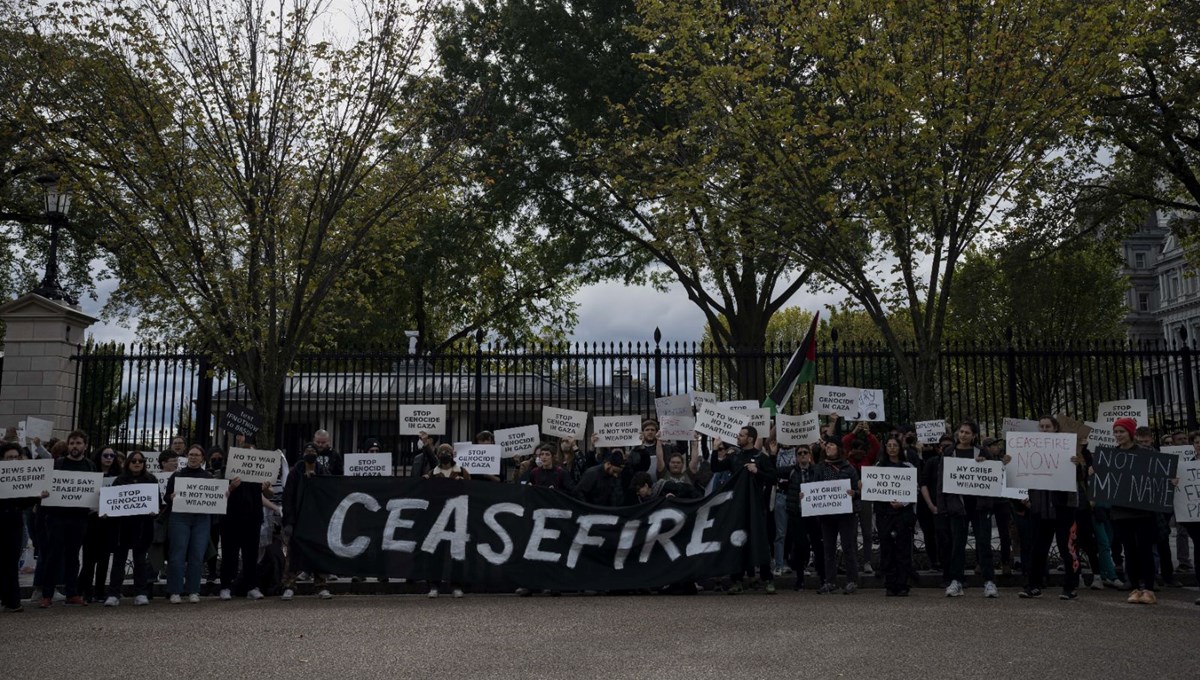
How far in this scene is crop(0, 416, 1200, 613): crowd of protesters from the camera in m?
11.2

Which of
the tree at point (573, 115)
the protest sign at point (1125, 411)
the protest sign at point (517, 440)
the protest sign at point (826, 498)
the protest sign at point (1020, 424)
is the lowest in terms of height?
the protest sign at point (826, 498)

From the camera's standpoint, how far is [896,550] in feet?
38.4

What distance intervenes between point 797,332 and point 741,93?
1787 inches

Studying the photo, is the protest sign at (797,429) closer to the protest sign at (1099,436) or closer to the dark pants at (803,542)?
the dark pants at (803,542)

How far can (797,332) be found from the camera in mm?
60375

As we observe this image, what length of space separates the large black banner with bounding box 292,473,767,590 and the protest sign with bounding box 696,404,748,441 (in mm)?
1661

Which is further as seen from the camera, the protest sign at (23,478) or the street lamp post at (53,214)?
the street lamp post at (53,214)

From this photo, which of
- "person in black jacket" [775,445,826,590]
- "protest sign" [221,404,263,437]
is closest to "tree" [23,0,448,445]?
"protest sign" [221,404,263,437]

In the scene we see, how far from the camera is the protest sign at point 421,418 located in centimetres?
1512

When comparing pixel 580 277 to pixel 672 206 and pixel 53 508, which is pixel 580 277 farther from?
pixel 53 508

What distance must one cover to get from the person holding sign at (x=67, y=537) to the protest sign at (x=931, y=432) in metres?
10.7

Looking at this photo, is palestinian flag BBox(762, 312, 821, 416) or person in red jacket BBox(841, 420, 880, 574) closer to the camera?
person in red jacket BBox(841, 420, 880, 574)

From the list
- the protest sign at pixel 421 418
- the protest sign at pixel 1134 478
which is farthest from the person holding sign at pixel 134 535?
the protest sign at pixel 1134 478

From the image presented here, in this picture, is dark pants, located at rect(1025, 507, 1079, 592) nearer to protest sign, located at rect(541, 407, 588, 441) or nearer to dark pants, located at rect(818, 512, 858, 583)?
dark pants, located at rect(818, 512, 858, 583)
